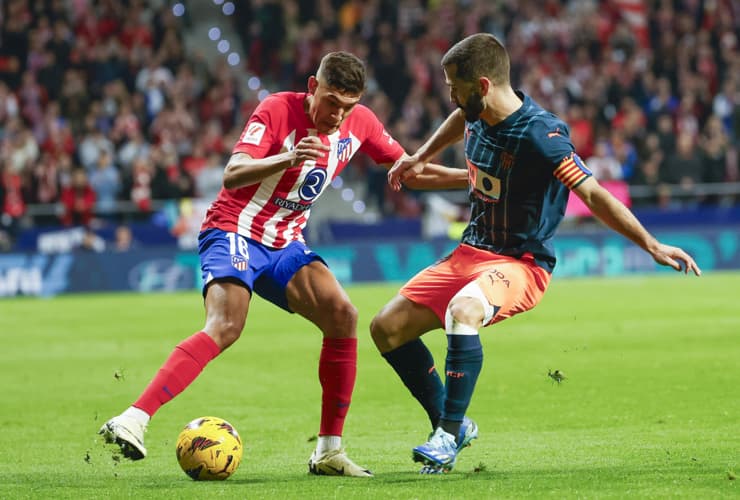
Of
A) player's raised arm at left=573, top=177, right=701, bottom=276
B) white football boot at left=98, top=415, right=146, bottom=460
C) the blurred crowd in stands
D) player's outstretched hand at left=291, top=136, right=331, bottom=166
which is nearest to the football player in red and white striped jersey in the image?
player's outstretched hand at left=291, top=136, right=331, bottom=166

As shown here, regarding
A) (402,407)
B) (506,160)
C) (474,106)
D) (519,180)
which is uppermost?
(474,106)

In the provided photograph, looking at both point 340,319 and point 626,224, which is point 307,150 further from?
point 626,224

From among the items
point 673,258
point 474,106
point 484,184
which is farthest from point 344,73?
point 673,258

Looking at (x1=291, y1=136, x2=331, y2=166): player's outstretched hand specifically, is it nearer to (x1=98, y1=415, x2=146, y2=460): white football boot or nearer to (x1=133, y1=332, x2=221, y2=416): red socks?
(x1=133, y1=332, x2=221, y2=416): red socks

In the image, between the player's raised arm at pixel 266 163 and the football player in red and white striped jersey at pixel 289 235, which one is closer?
the player's raised arm at pixel 266 163

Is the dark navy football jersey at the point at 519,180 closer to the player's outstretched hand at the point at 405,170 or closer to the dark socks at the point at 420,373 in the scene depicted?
the player's outstretched hand at the point at 405,170

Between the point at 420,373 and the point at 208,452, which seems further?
the point at 420,373

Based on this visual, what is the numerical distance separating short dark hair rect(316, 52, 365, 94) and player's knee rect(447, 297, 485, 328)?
1.22 m

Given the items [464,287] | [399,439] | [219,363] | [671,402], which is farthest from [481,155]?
[219,363]

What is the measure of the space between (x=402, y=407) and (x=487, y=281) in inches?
115

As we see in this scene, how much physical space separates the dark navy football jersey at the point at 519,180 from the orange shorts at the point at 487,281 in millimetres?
70

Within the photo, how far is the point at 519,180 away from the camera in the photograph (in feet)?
20.4

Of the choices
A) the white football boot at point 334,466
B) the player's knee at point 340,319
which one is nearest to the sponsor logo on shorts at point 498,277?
the player's knee at point 340,319

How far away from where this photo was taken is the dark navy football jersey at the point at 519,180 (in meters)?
6.02
